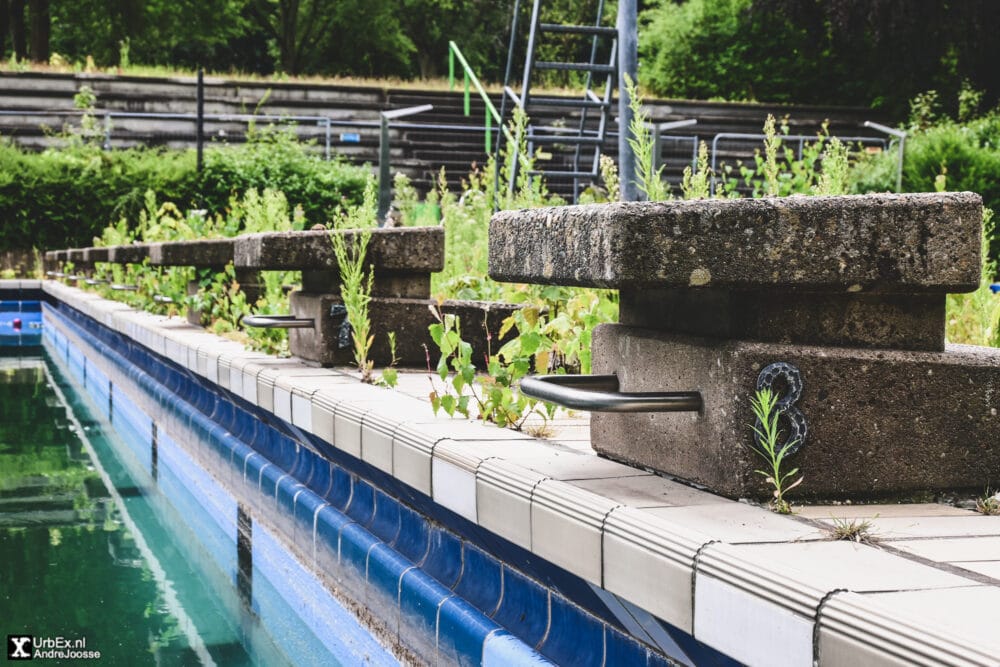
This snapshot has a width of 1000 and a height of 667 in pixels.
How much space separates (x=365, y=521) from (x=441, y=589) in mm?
852

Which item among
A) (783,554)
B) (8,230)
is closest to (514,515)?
(783,554)

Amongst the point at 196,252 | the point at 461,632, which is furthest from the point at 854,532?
the point at 196,252

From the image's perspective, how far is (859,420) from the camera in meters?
2.43

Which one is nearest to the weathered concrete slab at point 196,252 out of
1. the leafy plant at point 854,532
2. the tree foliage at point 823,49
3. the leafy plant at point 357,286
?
the leafy plant at point 357,286

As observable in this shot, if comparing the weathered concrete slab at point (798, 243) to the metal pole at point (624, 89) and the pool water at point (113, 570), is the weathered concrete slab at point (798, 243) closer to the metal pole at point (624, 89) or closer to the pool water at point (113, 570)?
the pool water at point (113, 570)

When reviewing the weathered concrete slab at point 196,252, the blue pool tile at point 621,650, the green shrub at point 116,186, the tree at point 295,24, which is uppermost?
the tree at point 295,24

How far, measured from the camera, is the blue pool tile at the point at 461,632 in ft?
9.20

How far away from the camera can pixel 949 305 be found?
5.15 m

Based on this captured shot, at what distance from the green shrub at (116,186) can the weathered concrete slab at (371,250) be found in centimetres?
1422

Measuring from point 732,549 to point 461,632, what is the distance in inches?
44.9

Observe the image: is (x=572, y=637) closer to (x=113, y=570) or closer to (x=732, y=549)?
(x=732, y=549)

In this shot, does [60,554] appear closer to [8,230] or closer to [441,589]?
[441,589]

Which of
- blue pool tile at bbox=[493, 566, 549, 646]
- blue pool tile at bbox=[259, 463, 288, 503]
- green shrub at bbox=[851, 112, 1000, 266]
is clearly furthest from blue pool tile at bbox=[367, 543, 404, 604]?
green shrub at bbox=[851, 112, 1000, 266]

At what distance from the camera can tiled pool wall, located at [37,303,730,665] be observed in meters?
2.45
